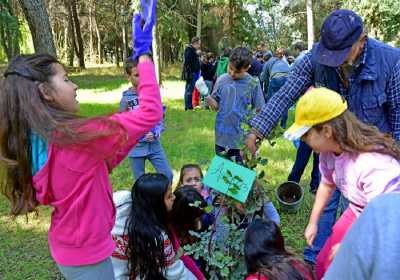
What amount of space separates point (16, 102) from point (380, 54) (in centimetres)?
181

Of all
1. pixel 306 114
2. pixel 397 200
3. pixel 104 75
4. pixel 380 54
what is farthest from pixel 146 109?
pixel 104 75

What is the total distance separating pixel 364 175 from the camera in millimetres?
1918

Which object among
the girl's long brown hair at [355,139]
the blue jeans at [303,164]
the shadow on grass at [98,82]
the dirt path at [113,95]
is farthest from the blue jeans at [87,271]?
the shadow on grass at [98,82]

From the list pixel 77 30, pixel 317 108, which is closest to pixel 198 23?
pixel 77 30

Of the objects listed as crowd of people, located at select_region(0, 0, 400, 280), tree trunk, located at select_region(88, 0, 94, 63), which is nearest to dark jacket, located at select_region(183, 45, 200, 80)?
crowd of people, located at select_region(0, 0, 400, 280)

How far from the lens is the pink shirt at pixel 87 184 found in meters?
1.57

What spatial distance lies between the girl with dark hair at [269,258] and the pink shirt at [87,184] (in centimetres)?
71

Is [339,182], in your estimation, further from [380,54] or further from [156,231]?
[156,231]

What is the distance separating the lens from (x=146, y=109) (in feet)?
5.49

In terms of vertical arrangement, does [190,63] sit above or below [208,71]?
above

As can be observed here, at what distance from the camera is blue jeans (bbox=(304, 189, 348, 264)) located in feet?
9.23

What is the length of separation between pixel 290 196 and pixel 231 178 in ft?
6.72

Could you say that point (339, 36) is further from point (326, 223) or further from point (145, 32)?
point (326, 223)

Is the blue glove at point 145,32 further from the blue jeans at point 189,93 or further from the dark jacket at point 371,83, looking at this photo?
the blue jeans at point 189,93
